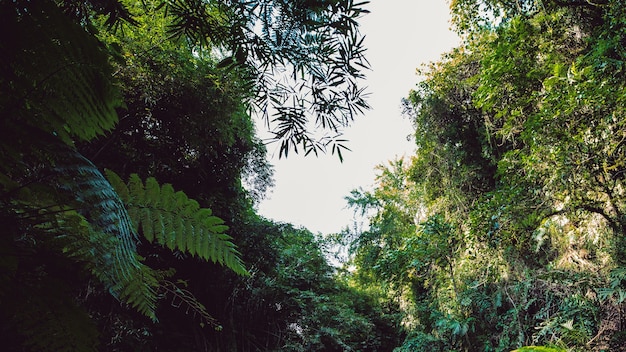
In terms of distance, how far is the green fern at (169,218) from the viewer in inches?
43.4

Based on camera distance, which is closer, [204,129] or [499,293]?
[204,129]

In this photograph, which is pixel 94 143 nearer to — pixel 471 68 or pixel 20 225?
pixel 20 225

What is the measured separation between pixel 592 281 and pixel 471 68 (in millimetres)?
3742

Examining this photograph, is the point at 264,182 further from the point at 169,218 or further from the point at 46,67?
the point at 46,67

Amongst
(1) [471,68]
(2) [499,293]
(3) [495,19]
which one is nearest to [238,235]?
(2) [499,293]

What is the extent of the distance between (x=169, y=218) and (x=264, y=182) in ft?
10.9

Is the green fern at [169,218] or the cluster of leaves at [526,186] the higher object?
the cluster of leaves at [526,186]

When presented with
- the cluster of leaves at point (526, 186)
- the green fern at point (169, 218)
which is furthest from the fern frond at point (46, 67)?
the cluster of leaves at point (526, 186)

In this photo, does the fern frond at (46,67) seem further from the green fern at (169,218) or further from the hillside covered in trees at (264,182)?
the green fern at (169,218)

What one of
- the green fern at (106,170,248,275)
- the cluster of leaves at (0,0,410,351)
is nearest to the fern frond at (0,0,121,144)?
the cluster of leaves at (0,0,410,351)

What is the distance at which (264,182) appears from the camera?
4.48 meters

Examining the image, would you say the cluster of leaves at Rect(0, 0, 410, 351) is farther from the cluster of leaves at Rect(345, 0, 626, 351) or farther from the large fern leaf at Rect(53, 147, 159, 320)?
the cluster of leaves at Rect(345, 0, 626, 351)

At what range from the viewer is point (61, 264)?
53 cm

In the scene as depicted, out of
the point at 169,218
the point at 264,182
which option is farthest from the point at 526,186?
the point at 169,218
